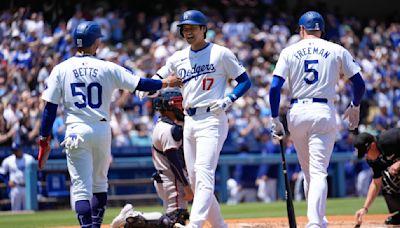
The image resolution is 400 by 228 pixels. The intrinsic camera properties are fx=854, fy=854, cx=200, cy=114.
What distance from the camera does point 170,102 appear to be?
29.6 ft

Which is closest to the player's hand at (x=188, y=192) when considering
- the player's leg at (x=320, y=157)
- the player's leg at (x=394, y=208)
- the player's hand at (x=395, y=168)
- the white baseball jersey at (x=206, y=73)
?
the white baseball jersey at (x=206, y=73)

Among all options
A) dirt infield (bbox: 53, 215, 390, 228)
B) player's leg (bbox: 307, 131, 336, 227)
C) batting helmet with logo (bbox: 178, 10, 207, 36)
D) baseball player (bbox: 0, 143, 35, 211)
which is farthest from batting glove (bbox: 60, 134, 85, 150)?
baseball player (bbox: 0, 143, 35, 211)

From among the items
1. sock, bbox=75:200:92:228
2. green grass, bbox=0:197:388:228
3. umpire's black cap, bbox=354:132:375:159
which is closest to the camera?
sock, bbox=75:200:92:228

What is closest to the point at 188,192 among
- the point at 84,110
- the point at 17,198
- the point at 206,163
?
the point at 206,163

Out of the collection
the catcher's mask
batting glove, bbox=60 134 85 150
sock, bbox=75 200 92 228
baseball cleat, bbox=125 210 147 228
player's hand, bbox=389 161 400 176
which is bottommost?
baseball cleat, bbox=125 210 147 228

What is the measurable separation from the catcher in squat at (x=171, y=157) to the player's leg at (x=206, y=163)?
983mm

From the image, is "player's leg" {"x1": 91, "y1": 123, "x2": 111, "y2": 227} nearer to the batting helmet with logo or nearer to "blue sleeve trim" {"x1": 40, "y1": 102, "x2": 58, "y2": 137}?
"blue sleeve trim" {"x1": 40, "y1": 102, "x2": 58, "y2": 137}

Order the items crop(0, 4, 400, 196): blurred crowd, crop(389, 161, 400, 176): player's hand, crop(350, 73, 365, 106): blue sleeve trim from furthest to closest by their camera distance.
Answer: crop(0, 4, 400, 196): blurred crowd, crop(389, 161, 400, 176): player's hand, crop(350, 73, 365, 106): blue sleeve trim

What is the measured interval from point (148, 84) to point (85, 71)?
598 mm

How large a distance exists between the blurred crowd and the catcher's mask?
7899 millimetres

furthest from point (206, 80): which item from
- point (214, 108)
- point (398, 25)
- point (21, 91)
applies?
point (398, 25)

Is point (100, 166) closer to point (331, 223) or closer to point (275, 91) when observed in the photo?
point (275, 91)

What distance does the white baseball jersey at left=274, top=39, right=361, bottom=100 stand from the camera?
26.1ft

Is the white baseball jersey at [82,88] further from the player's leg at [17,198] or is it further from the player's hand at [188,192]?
the player's leg at [17,198]
